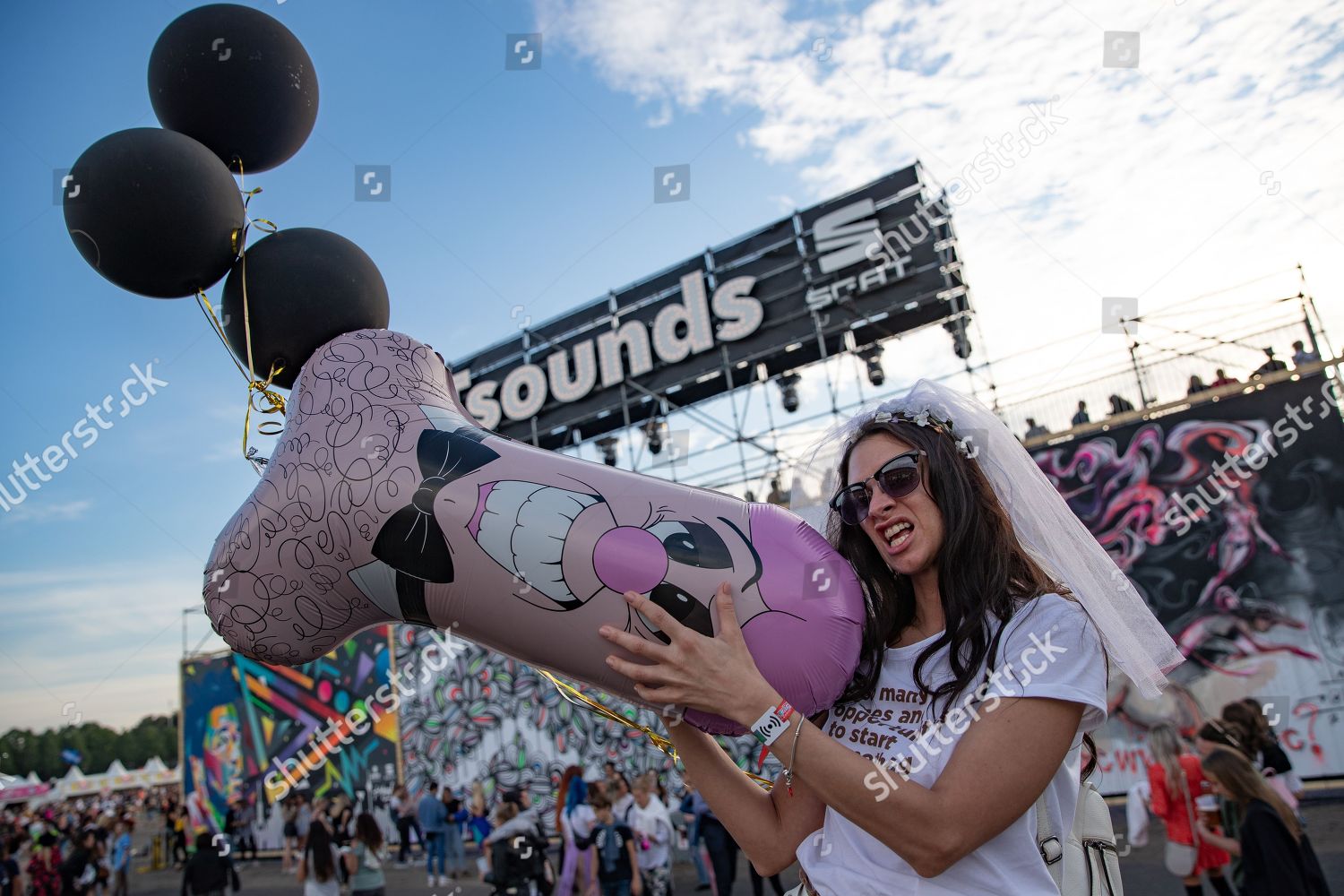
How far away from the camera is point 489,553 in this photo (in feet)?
5.56

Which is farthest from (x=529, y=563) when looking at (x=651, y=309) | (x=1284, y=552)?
(x=651, y=309)

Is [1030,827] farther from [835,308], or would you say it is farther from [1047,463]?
[835,308]

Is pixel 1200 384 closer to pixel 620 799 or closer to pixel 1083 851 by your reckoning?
pixel 620 799

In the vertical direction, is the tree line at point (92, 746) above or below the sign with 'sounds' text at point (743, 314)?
below

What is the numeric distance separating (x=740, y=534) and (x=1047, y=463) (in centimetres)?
1132

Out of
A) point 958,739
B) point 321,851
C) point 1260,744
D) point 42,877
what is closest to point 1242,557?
point 1260,744

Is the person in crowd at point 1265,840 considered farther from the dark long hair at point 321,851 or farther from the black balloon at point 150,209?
the dark long hair at point 321,851

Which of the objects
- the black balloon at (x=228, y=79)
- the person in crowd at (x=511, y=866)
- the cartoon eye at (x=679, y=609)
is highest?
the black balloon at (x=228, y=79)

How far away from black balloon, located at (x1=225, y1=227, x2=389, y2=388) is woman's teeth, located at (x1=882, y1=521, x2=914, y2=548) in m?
1.51

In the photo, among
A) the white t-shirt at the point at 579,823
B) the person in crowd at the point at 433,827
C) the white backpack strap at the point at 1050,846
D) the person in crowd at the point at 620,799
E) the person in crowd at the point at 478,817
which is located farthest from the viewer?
the person in crowd at the point at 478,817

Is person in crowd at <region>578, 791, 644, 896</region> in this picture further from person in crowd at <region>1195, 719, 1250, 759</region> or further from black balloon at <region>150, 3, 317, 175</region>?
black balloon at <region>150, 3, 317, 175</region>

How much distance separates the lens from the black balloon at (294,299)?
2232mm

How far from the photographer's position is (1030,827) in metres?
1.50

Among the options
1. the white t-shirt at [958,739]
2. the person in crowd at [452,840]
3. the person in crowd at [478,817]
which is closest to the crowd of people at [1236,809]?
the white t-shirt at [958,739]
